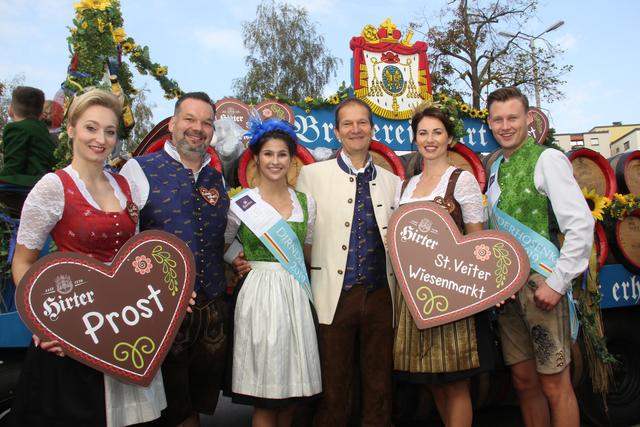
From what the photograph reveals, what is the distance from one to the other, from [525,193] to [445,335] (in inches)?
32.9

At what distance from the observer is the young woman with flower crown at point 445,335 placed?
2531 millimetres

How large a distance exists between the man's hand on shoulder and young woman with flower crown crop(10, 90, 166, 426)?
181 cm

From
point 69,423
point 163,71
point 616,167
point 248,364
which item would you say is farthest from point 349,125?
point 616,167

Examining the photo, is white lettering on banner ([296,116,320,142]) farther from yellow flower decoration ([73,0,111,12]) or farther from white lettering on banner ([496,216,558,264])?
white lettering on banner ([496,216,558,264])

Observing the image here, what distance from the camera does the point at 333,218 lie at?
9.15 ft

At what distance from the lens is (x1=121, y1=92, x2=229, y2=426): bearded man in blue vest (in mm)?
2357

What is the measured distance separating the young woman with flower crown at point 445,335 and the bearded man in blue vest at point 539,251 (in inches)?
8.2

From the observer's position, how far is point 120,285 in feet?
6.64

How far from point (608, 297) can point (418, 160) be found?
1575mm

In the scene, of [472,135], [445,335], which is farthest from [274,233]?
[472,135]

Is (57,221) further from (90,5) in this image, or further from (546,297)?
(546,297)

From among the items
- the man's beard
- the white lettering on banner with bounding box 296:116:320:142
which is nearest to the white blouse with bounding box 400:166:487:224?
the man's beard

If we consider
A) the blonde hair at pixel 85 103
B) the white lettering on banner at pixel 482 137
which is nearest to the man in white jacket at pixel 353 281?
the blonde hair at pixel 85 103

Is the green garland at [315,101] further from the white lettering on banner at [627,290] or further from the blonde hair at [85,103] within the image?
the white lettering on banner at [627,290]
